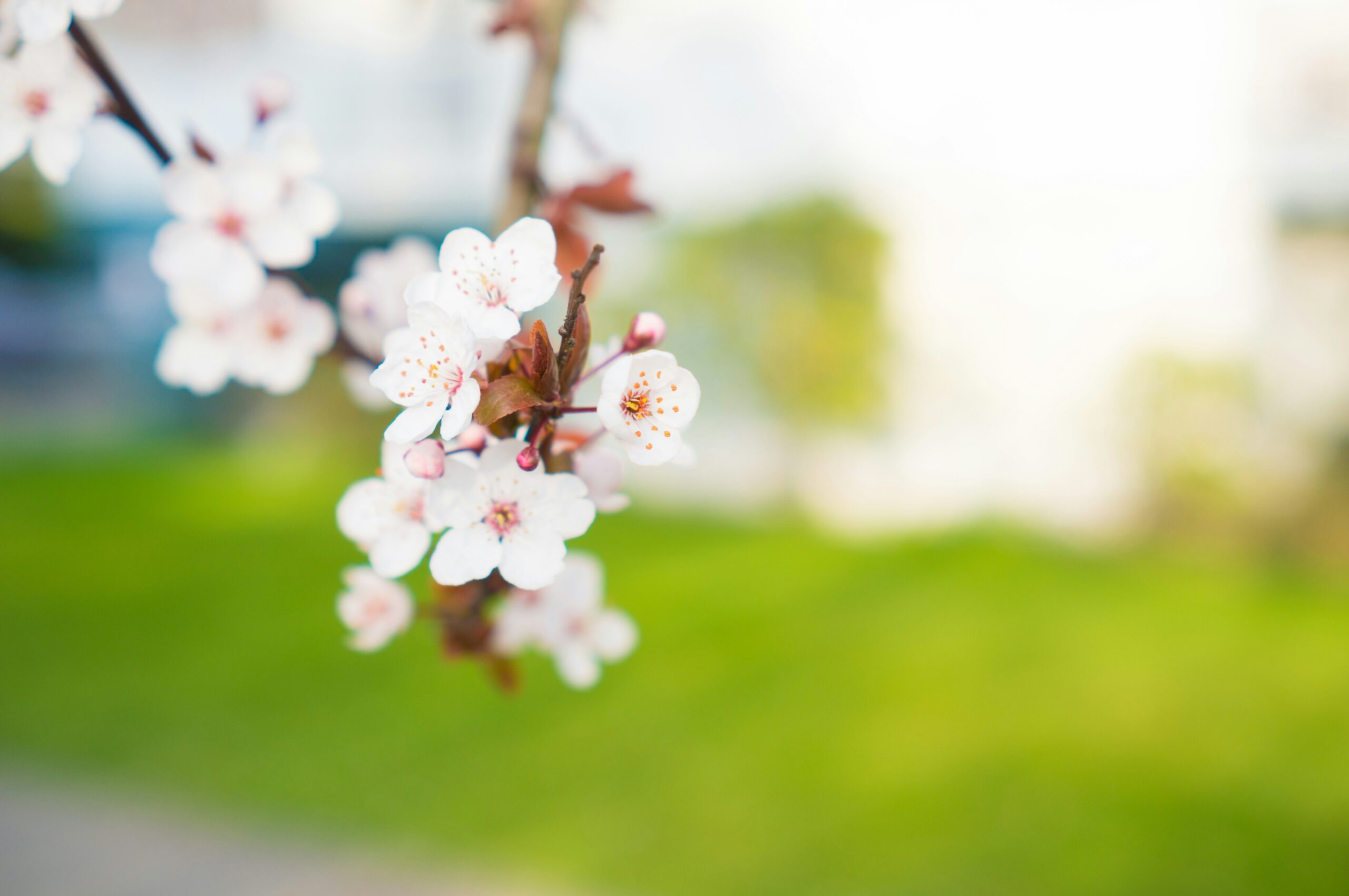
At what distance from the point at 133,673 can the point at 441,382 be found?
4.55 metres

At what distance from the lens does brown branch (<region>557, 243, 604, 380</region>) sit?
0.50m

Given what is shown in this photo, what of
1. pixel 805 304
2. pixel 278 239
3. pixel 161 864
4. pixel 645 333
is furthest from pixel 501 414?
pixel 805 304

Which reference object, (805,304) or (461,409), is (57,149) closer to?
(461,409)

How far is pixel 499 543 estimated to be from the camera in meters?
0.56

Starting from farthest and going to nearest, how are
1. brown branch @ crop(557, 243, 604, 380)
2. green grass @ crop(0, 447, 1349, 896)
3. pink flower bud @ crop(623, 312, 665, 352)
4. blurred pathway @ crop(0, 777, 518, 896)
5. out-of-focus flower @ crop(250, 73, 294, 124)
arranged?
1. green grass @ crop(0, 447, 1349, 896)
2. blurred pathway @ crop(0, 777, 518, 896)
3. out-of-focus flower @ crop(250, 73, 294, 124)
4. pink flower bud @ crop(623, 312, 665, 352)
5. brown branch @ crop(557, 243, 604, 380)

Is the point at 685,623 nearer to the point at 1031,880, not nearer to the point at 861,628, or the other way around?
the point at 861,628

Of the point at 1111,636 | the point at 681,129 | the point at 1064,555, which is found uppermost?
the point at 681,129

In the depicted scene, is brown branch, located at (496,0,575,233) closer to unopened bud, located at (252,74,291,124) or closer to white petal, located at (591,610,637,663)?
unopened bud, located at (252,74,291,124)

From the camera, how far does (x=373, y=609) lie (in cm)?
76

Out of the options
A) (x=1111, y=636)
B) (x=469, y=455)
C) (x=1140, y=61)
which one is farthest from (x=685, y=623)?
(x=1140, y=61)

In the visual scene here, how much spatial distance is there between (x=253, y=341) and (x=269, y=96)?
0.60ft

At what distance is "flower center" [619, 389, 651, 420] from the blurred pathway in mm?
2805

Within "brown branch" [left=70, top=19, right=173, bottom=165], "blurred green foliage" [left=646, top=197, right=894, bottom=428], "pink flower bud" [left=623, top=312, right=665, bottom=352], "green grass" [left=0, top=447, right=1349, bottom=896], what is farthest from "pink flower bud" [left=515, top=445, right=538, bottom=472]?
"blurred green foliage" [left=646, top=197, right=894, bottom=428]

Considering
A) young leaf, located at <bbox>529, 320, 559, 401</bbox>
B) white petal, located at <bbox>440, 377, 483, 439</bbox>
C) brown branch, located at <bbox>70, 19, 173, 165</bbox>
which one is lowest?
white petal, located at <bbox>440, 377, 483, 439</bbox>
